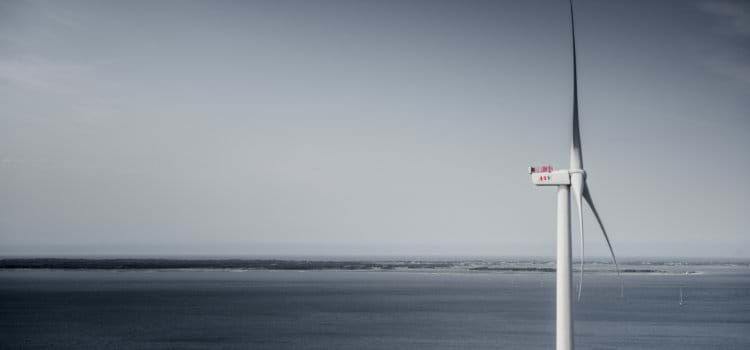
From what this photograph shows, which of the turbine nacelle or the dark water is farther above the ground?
the turbine nacelle

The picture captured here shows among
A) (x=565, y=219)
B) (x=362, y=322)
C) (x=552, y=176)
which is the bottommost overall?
(x=362, y=322)

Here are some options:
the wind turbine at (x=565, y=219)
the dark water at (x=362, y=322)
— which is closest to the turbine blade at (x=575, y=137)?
the wind turbine at (x=565, y=219)

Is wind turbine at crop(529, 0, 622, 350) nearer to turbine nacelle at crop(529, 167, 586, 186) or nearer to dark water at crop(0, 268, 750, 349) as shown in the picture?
turbine nacelle at crop(529, 167, 586, 186)

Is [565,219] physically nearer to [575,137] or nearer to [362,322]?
[575,137]

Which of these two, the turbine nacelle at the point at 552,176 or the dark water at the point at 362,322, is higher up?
the turbine nacelle at the point at 552,176

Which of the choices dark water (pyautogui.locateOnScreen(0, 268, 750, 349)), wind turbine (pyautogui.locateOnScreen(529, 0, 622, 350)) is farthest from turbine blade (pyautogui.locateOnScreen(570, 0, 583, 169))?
dark water (pyautogui.locateOnScreen(0, 268, 750, 349))

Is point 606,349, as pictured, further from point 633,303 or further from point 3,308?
point 3,308

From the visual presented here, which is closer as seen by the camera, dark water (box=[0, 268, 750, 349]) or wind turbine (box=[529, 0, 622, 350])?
wind turbine (box=[529, 0, 622, 350])

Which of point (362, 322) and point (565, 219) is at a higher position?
point (565, 219)

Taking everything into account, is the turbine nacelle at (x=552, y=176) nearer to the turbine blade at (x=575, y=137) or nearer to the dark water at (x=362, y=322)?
the turbine blade at (x=575, y=137)

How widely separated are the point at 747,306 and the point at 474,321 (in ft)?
170

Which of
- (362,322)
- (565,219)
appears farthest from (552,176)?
(362,322)

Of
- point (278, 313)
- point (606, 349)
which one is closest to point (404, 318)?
point (278, 313)

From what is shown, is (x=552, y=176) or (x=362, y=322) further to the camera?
(x=362, y=322)
